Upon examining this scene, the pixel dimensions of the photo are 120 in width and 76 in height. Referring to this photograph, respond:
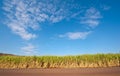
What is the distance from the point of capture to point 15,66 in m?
26.2

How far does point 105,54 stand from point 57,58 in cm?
614

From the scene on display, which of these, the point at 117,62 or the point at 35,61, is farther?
the point at 35,61

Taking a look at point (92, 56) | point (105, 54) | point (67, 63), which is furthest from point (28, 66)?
point (105, 54)

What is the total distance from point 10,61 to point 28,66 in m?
2.45

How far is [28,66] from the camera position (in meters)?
26.5

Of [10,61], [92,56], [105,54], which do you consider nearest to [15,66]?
[10,61]

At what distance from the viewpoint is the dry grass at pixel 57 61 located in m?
25.4

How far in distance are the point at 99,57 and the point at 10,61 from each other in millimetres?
11447

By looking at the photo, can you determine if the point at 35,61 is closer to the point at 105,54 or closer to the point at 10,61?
the point at 10,61

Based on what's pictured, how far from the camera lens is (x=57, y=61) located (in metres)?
26.5

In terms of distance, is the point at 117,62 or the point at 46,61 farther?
the point at 46,61

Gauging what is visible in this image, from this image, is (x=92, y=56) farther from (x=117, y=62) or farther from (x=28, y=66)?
(x=28, y=66)

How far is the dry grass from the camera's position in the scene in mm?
25362

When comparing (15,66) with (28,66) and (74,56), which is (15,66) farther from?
(74,56)
